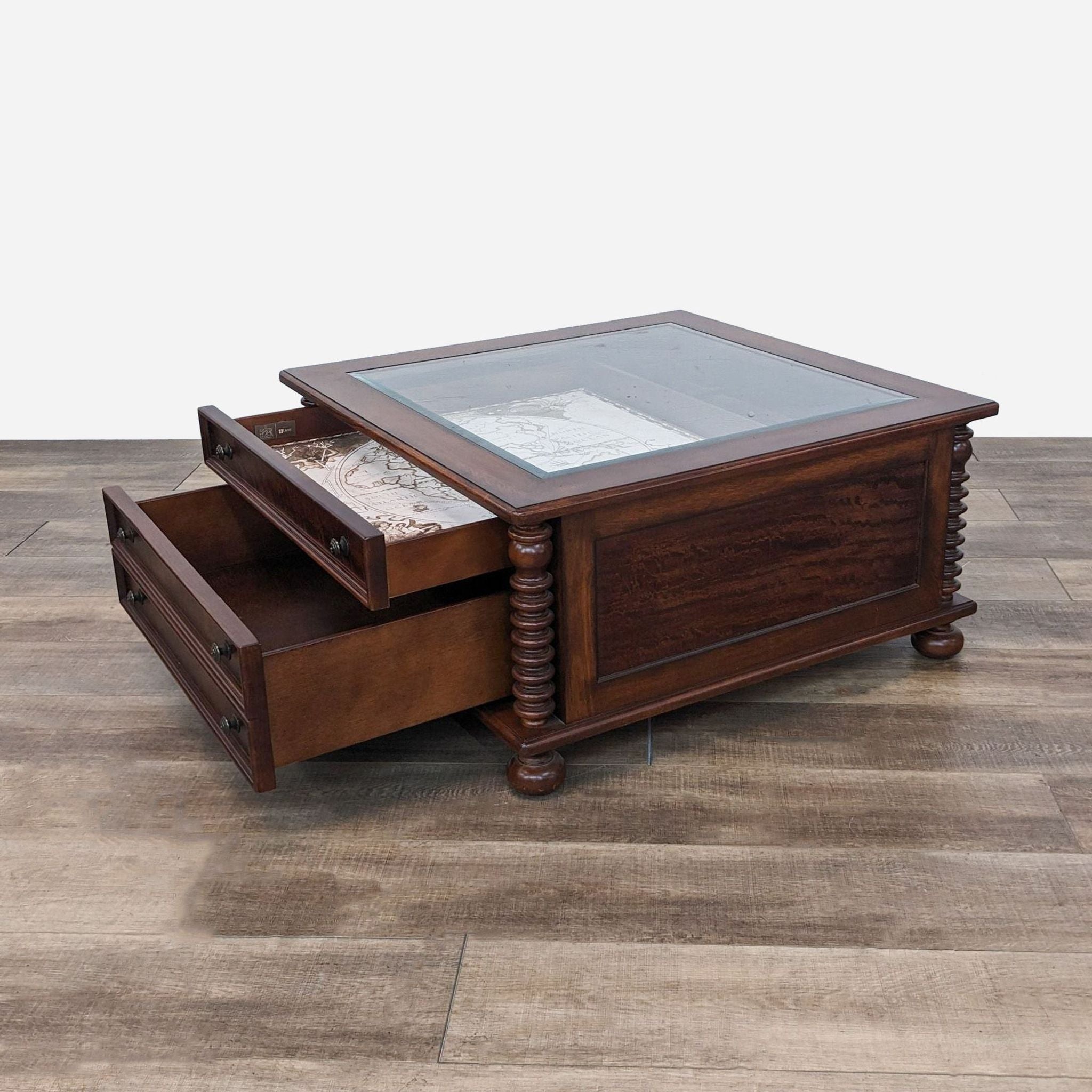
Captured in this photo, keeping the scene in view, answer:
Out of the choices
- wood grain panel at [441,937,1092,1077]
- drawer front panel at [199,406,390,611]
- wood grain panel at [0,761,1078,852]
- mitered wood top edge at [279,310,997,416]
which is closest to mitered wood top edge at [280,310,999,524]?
mitered wood top edge at [279,310,997,416]

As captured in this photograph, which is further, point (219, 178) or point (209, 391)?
point (209, 391)

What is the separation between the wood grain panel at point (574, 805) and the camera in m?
1.72

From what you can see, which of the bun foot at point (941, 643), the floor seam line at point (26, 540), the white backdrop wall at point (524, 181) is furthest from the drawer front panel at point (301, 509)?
the white backdrop wall at point (524, 181)

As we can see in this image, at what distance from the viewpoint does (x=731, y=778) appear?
184cm

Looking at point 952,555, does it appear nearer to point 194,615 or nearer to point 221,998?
point 194,615

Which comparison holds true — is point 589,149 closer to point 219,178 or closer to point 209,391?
point 219,178

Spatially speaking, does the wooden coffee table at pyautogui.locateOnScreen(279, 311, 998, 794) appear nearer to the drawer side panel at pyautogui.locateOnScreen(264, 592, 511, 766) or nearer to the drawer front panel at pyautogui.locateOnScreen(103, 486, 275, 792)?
the drawer side panel at pyautogui.locateOnScreen(264, 592, 511, 766)

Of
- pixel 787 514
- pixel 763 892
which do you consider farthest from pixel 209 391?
pixel 763 892

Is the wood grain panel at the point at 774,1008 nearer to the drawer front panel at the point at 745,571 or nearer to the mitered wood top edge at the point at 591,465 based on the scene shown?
the drawer front panel at the point at 745,571

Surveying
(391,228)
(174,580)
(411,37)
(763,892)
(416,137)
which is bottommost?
(763,892)

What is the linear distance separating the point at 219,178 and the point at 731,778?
2.22m

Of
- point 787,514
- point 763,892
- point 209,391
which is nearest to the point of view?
point 763,892

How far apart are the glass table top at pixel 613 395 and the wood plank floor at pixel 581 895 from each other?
0.43 m

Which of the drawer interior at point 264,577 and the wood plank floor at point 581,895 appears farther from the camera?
the drawer interior at point 264,577
